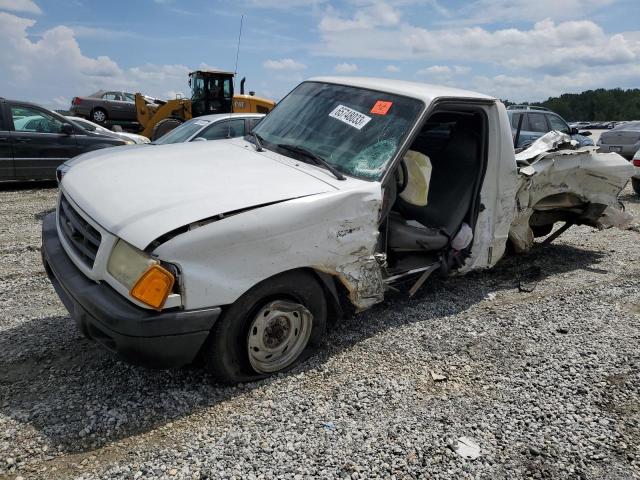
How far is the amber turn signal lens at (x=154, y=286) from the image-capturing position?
2375mm

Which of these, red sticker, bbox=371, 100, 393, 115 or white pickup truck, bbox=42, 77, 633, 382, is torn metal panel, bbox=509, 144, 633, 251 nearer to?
white pickup truck, bbox=42, 77, 633, 382

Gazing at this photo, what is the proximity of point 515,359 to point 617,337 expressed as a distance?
1011 millimetres

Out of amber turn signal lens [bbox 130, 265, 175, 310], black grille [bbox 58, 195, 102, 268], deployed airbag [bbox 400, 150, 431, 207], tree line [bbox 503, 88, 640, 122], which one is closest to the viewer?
amber turn signal lens [bbox 130, 265, 175, 310]

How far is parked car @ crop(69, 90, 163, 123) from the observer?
75.2ft

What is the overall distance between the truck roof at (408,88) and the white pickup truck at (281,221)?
0.06 ft

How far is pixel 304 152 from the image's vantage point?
3494 millimetres

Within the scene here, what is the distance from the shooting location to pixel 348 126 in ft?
11.8

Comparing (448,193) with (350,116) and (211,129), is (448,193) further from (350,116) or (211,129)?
(211,129)

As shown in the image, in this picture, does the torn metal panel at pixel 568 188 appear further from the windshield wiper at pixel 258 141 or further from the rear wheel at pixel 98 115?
the rear wheel at pixel 98 115

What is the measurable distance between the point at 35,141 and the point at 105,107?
1626cm

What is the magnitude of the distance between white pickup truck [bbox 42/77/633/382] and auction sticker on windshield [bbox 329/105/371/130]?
Answer: 1cm

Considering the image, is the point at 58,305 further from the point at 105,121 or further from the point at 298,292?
the point at 105,121

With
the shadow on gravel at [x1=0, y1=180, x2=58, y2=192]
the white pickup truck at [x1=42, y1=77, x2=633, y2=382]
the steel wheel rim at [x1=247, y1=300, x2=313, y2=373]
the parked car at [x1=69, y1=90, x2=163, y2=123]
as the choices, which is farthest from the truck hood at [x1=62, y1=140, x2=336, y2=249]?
the parked car at [x1=69, y1=90, x2=163, y2=123]

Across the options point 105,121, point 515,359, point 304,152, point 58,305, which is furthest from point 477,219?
point 105,121
